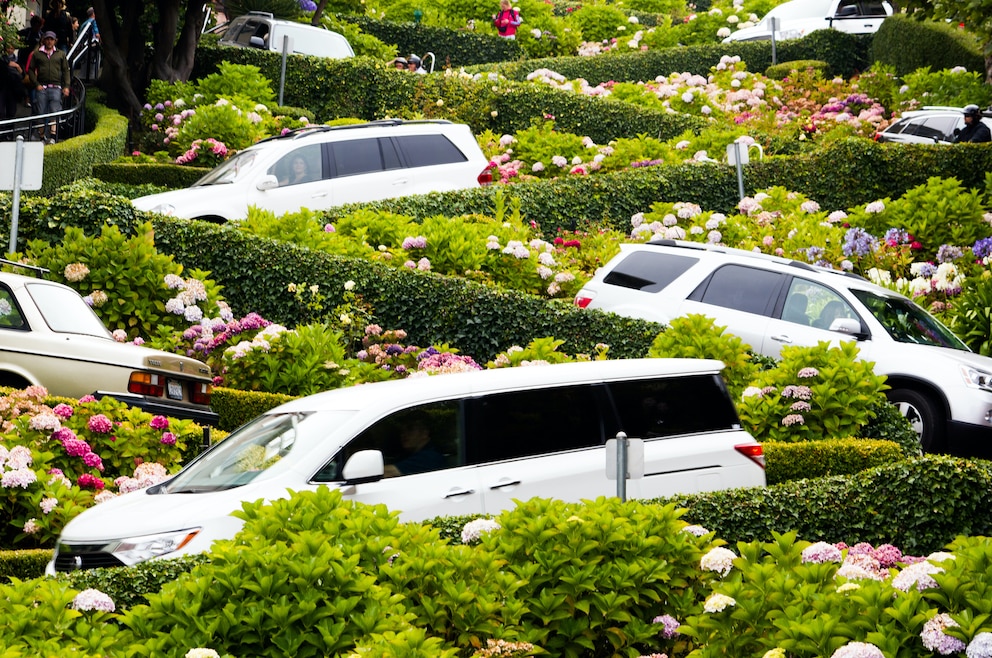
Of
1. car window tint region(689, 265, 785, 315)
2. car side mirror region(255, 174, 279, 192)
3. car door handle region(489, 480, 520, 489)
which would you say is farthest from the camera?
car side mirror region(255, 174, 279, 192)

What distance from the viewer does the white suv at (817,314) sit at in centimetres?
1230

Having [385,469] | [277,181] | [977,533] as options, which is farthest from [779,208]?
[385,469]

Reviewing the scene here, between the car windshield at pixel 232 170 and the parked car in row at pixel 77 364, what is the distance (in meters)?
6.85

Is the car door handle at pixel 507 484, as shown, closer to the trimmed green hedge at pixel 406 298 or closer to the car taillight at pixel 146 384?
the car taillight at pixel 146 384

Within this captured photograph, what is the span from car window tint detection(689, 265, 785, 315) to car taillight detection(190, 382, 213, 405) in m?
4.78

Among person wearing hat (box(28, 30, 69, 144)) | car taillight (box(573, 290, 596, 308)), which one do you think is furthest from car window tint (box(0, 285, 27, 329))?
person wearing hat (box(28, 30, 69, 144))

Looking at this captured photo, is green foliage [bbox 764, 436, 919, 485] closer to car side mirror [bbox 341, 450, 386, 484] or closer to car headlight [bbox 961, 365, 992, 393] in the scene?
car headlight [bbox 961, 365, 992, 393]

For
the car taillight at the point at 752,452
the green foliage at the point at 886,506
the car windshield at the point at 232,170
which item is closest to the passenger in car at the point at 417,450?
the green foliage at the point at 886,506

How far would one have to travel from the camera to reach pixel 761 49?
34562mm

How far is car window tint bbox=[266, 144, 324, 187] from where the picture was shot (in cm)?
1820

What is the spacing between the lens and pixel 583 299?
565 inches

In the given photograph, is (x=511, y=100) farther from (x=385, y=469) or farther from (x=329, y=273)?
(x=385, y=469)

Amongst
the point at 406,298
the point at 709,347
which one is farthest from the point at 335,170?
the point at 709,347

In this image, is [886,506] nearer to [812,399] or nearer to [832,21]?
[812,399]
